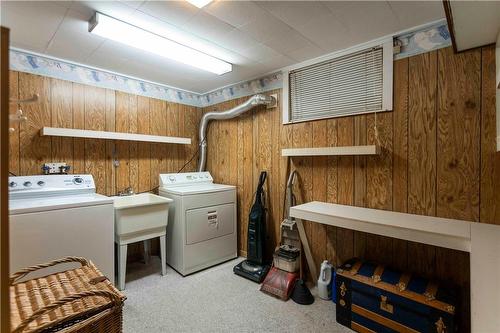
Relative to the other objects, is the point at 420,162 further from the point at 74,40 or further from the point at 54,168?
the point at 54,168

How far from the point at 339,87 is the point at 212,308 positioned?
226 cm

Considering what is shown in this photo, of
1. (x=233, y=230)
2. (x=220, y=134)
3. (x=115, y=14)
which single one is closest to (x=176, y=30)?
(x=115, y=14)

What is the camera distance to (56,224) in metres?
1.88

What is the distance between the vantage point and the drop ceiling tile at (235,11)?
157 cm

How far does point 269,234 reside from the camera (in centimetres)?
291

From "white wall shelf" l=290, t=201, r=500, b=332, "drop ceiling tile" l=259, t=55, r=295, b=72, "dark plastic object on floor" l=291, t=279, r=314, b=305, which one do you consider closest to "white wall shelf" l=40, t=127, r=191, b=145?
"drop ceiling tile" l=259, t=55, r=295, b=72

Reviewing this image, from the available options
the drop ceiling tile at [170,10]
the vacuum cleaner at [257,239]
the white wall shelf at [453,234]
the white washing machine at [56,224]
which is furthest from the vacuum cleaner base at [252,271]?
the drop ceiling tile at [170,10]

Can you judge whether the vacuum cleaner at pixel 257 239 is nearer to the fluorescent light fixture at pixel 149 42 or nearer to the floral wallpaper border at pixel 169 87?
the floral wallpaper border at pixel 169 87

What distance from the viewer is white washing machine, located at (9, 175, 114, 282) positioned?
5.74ft

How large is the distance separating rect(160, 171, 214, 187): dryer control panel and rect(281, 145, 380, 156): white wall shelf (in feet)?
4.33

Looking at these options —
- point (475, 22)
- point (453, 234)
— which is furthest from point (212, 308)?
Result: point (475, 22)

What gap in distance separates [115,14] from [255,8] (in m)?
0.95

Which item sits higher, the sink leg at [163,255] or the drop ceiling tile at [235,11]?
the drop ceiling tile at [235,11]

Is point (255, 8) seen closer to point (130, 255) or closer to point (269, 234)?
point (269, 234)
